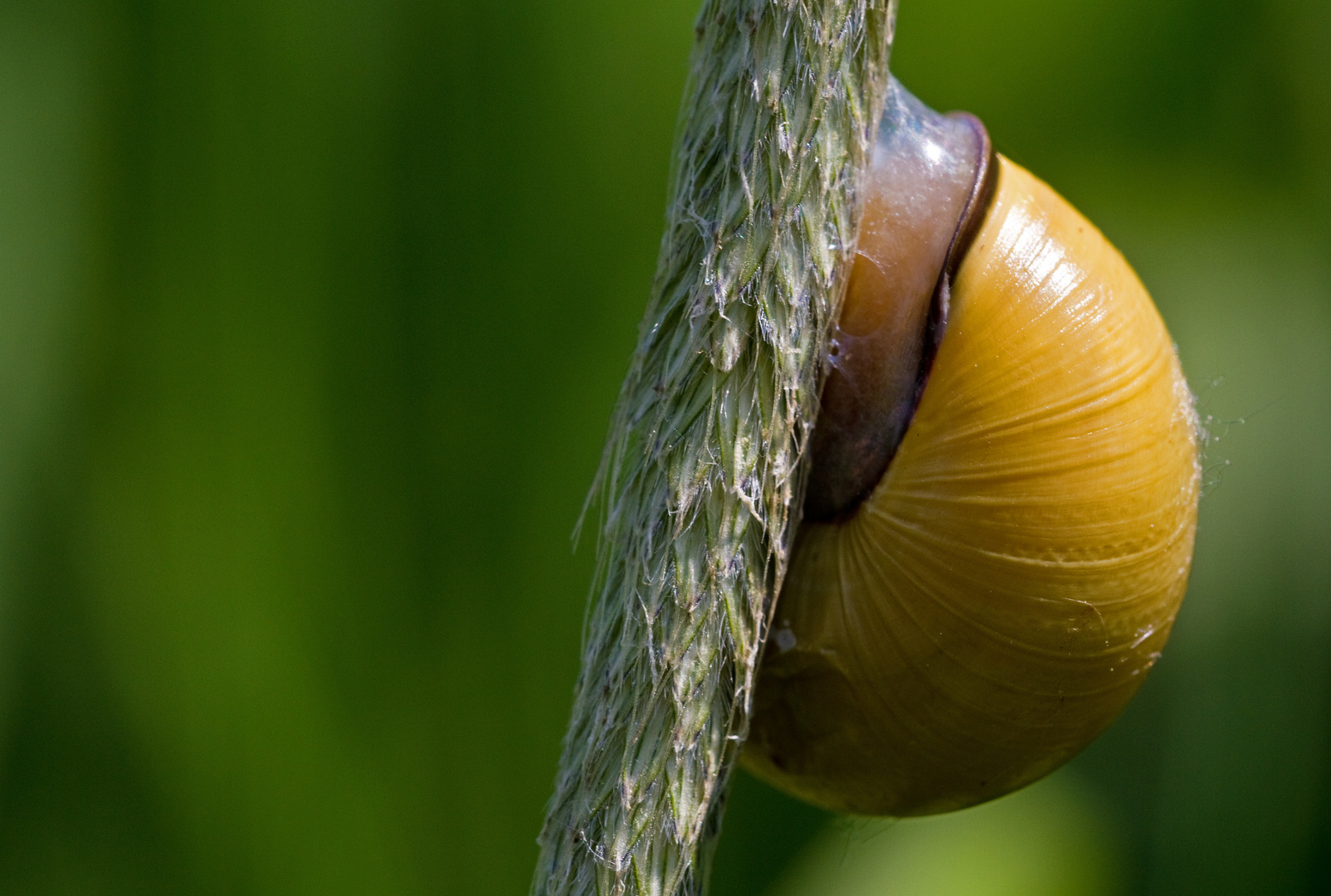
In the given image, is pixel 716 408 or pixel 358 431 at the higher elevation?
pixel 716 408


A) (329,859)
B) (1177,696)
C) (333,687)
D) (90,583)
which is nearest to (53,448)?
(90,583)

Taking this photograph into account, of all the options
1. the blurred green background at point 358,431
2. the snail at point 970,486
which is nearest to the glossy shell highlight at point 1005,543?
the snail at point 970,486

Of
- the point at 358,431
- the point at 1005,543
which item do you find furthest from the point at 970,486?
the point at 358,431

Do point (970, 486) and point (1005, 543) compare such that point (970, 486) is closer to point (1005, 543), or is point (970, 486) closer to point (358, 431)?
point (1005, 543)

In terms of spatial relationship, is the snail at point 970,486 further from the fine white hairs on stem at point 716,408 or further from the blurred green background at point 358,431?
the blurred green background at point 358,431

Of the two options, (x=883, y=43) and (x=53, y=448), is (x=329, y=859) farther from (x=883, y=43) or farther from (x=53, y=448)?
(x=883, y=43)

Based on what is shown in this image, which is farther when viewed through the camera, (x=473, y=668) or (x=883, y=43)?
(x=473, y=668)

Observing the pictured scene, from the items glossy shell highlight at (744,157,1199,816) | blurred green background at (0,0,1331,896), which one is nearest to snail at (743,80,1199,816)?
glossy shell highlight at (744,157,1199,816)
